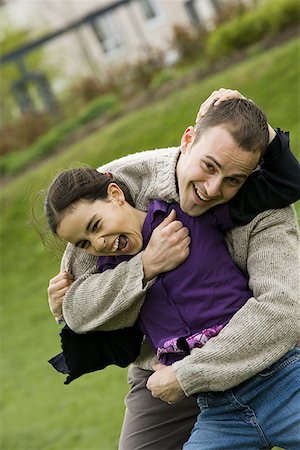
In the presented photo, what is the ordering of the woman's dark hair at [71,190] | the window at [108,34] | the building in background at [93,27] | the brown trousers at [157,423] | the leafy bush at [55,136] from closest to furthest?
the woman's dark hair at [71,190], the brown trousers at [157,423], the leafy bush at [55,136], the building in background at [93,27], the window at [108,34]

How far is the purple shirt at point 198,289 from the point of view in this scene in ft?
11.0

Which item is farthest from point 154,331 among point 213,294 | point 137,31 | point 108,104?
point 137,31

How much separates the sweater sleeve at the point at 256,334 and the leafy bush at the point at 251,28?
13.5 meters

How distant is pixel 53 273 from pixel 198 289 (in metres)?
9.13

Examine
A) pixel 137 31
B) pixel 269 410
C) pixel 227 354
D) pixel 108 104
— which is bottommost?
pixel 137 31

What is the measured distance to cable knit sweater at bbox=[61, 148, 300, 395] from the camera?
3234mm

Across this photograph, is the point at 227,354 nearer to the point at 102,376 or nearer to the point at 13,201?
the point at 102,376

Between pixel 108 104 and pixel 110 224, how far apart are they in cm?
1519

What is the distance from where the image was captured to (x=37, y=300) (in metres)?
11.7

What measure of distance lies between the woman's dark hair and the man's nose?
45 cm

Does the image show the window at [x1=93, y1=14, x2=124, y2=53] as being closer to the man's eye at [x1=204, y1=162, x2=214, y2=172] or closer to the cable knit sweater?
the cable knit sweater

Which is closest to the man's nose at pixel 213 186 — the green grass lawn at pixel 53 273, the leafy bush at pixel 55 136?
the green grass lawn at pixel 53 273

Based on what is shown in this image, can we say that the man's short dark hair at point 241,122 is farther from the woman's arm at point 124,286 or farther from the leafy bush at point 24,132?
the leafy bush at point 24,132

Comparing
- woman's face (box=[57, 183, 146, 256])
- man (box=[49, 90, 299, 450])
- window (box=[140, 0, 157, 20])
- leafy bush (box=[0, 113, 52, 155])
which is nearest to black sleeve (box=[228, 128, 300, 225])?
man (box=[49, 90, 299, 450])
